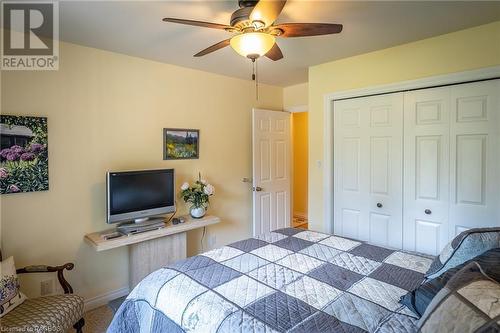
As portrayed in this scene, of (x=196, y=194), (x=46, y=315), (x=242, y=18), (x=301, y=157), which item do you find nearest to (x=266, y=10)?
(x=242, y=18)

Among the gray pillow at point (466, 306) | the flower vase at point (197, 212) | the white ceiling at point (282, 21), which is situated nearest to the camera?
the gray pillow at point (466, 306)

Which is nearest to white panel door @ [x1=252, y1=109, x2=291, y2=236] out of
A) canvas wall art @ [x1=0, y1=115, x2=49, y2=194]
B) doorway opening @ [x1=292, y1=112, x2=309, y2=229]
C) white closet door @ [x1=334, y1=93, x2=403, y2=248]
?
white closet door @ [x1=334, y1=93, x2=403, y2=248]

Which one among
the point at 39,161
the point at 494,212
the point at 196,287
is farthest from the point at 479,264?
the point at 39,161

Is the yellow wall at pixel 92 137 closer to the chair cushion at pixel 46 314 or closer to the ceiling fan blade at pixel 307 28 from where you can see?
the chair cushion at pixel 46 314

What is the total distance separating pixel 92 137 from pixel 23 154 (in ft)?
1.78

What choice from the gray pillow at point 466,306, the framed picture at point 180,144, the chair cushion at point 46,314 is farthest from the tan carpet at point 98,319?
the gray pillow at point 466,306

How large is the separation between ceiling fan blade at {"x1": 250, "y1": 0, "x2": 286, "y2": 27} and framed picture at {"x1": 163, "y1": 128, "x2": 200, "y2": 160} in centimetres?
189

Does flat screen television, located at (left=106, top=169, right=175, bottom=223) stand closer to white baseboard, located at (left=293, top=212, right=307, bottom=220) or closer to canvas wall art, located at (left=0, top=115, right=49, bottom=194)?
canvas wall art, located at (left=0, top=115, right=49, bottom=194)

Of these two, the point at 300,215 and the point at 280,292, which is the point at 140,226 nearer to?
the point at 280,292

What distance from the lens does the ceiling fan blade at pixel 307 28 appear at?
5.38ft

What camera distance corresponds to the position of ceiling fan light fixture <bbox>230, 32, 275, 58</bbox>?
5.53ft

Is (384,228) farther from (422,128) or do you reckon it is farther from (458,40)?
(458,40)

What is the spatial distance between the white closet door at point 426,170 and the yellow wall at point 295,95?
167 centimetres

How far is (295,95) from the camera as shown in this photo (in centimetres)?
428
